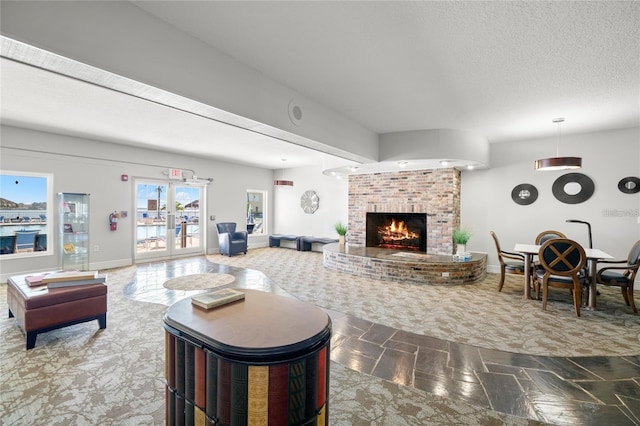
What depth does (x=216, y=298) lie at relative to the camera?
163cm

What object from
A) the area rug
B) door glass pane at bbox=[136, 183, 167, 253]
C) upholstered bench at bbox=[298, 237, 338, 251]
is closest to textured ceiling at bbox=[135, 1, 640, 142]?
the area rug

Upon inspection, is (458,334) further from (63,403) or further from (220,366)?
(63,403)

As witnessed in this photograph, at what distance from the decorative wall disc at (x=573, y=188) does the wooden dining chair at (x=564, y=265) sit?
7.28 feet

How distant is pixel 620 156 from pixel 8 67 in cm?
A: 881

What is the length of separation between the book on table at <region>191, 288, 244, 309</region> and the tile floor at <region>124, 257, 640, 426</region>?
1.40 m

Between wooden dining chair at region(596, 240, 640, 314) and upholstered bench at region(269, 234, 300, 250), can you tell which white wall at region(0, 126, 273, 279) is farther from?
wooden dining chair at region(596, 240, 640, 314)

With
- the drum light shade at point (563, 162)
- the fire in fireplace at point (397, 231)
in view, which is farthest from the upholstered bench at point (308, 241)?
the drum light shade at point (563, 162)

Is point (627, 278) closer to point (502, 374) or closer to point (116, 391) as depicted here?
point (502, 374)

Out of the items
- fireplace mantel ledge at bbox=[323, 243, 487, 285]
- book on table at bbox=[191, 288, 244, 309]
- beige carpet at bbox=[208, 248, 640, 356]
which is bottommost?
beige carpet at bbox=[208, 248, 640, 356]

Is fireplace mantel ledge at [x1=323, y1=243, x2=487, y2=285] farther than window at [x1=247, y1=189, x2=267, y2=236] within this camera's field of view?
No

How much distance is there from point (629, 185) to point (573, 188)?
751 millimetres

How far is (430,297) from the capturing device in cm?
454

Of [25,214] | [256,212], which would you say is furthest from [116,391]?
[256,212]

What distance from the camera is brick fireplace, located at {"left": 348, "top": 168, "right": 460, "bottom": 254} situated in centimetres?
631
